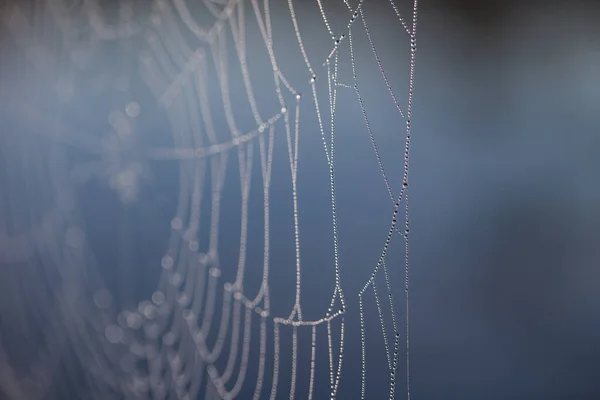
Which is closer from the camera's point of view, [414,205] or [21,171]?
[21,171]

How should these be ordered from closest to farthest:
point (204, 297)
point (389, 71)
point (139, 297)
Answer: point (139, 297) → point (204, 297) → point (389, 71)

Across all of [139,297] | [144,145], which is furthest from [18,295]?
[144,145]

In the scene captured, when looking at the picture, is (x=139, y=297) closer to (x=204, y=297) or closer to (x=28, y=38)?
(x=204, y=297)

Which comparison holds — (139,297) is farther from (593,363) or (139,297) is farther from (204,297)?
(593,363)

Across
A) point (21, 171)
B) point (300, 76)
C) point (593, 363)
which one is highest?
point (300, 76)

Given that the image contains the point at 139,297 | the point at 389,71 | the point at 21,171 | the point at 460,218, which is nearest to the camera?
the point at 21,171

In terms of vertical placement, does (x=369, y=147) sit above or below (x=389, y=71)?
below

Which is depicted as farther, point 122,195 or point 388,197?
point 388,197
